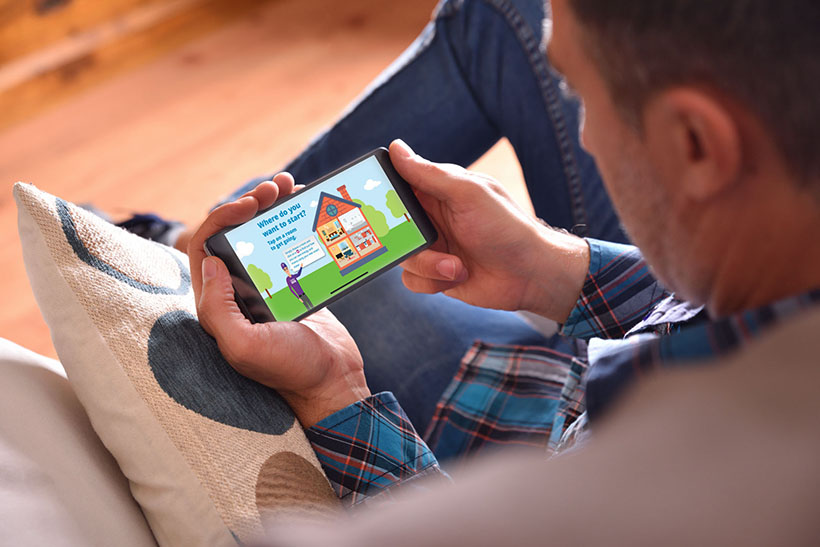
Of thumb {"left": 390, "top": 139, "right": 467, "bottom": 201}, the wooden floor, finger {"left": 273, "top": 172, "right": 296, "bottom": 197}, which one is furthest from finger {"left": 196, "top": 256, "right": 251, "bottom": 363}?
the wooden floor

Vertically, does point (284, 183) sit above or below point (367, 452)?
above

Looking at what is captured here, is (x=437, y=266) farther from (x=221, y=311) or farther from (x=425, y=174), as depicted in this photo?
(x=221, y=311)

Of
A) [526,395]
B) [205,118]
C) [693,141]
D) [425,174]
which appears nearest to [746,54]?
[693,141]

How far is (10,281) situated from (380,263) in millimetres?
1231

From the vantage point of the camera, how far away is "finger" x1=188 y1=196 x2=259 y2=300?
835mm

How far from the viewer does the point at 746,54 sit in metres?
0.47

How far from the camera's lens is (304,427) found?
0.81 m

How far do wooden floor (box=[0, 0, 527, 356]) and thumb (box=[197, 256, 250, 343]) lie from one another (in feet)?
3.32

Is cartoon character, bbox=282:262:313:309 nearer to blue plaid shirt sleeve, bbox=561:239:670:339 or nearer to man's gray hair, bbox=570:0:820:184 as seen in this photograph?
blue plaid shirt sleeve, bbox=561:239:670:339

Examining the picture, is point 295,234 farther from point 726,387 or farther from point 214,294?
point 726,387

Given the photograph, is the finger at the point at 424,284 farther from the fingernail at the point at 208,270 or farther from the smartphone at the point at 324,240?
the fingernail at the point at 208,270

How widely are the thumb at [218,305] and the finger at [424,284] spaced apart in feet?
0.87

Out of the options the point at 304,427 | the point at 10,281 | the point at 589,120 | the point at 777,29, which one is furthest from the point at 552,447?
the point at 10,281

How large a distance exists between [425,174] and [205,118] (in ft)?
4.79
